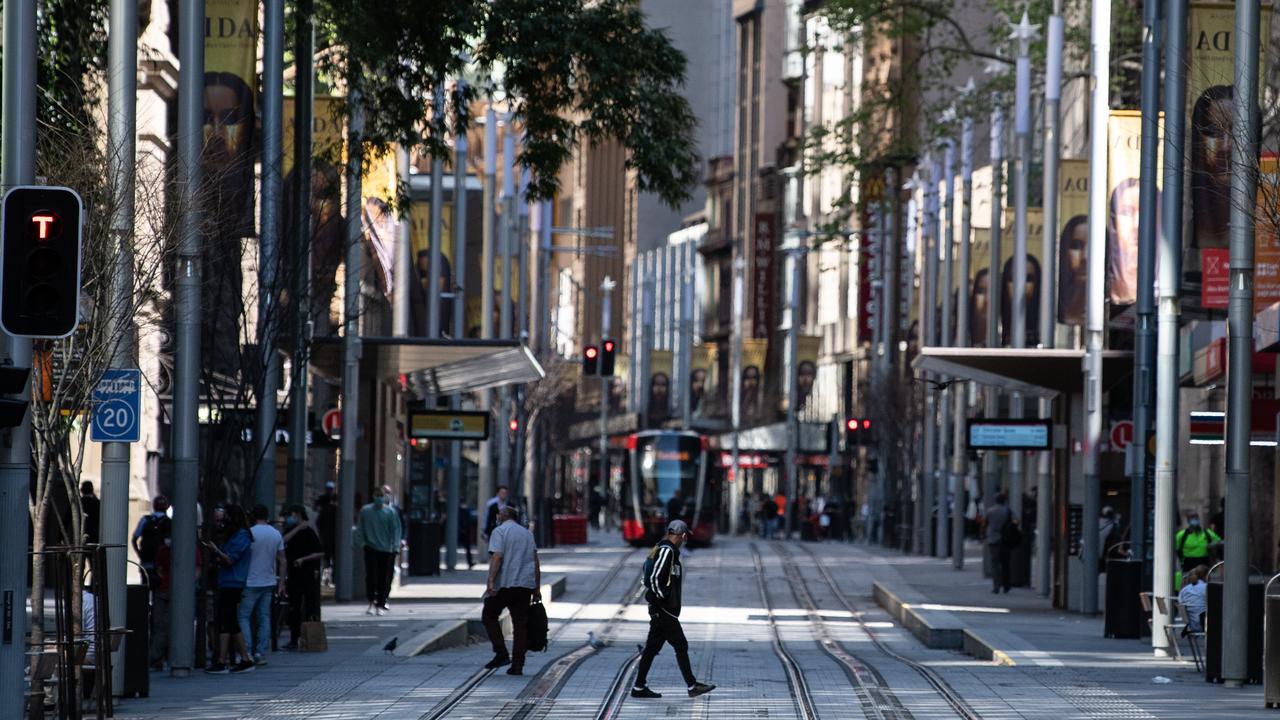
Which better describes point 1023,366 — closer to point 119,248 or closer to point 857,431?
point 119,248

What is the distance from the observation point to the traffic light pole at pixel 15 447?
14.3 meters

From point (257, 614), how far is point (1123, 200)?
14223 mm

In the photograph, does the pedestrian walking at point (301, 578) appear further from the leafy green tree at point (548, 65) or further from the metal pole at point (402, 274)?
the metal pole at point (402, 274)

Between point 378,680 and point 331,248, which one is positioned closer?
point 378,680

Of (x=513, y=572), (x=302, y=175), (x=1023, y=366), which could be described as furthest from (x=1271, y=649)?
(x=1023, y=366)

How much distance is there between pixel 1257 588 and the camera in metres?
21.5

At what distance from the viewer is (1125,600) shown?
28.3 meters

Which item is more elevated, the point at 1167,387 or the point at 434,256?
the point at 434,256

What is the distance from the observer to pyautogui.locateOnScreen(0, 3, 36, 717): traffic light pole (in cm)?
1429

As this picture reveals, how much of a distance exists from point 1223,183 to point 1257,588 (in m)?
4.60

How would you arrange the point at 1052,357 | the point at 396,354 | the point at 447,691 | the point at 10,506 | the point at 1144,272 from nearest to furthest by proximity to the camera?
the point at 10,506 → the point at 447,691 → the point at 1144,272 → the point at 1052,357 → the point at 396,354

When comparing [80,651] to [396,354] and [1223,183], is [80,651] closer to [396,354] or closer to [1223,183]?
[1223,183]

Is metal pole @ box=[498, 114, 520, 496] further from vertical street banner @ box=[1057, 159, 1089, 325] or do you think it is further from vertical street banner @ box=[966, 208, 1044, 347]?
vertical street banner @ box=[1057, 159, 1089, 325]

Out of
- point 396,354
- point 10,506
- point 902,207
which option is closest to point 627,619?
point 396,354
